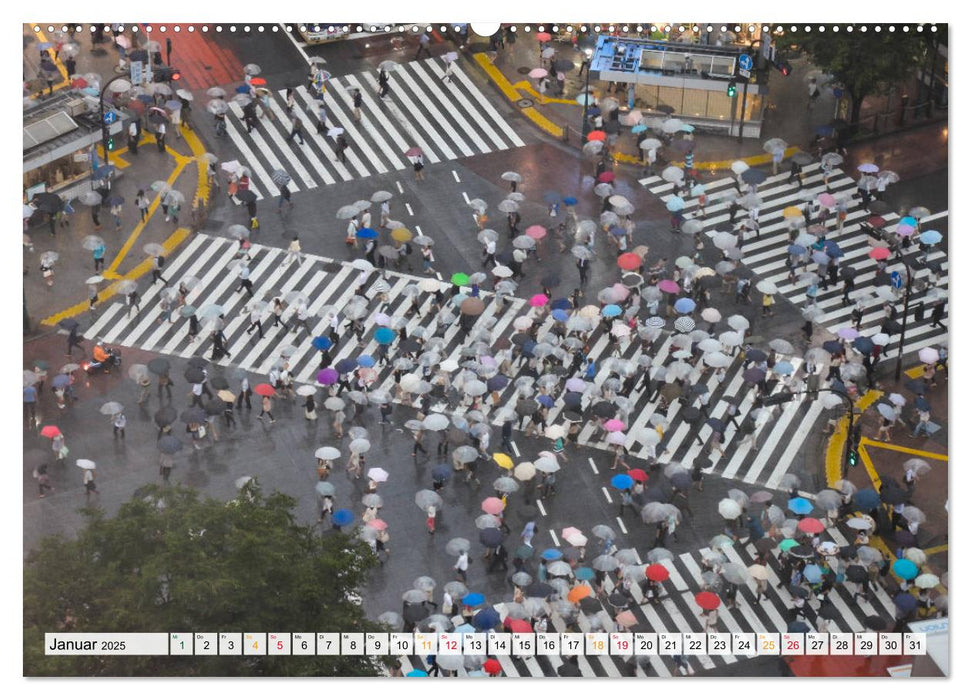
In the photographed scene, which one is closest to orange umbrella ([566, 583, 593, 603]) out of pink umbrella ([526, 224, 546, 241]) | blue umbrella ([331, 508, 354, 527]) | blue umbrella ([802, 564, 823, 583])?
blue umbrella ([802, 564, 823, 583])

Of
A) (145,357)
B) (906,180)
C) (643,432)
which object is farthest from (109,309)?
(906,180)

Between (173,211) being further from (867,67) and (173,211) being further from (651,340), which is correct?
(867,67)

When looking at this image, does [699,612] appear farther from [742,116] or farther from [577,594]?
[742,116]

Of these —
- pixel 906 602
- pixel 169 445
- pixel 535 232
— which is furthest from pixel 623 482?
pixel 169 445

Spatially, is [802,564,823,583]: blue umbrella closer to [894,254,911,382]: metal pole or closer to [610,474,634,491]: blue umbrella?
A: [610,474,634,491]: blue umbrella

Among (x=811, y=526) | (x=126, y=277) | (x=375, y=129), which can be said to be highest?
(x=375, y=129)

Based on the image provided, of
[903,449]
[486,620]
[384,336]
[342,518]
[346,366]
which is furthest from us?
[384,336]
